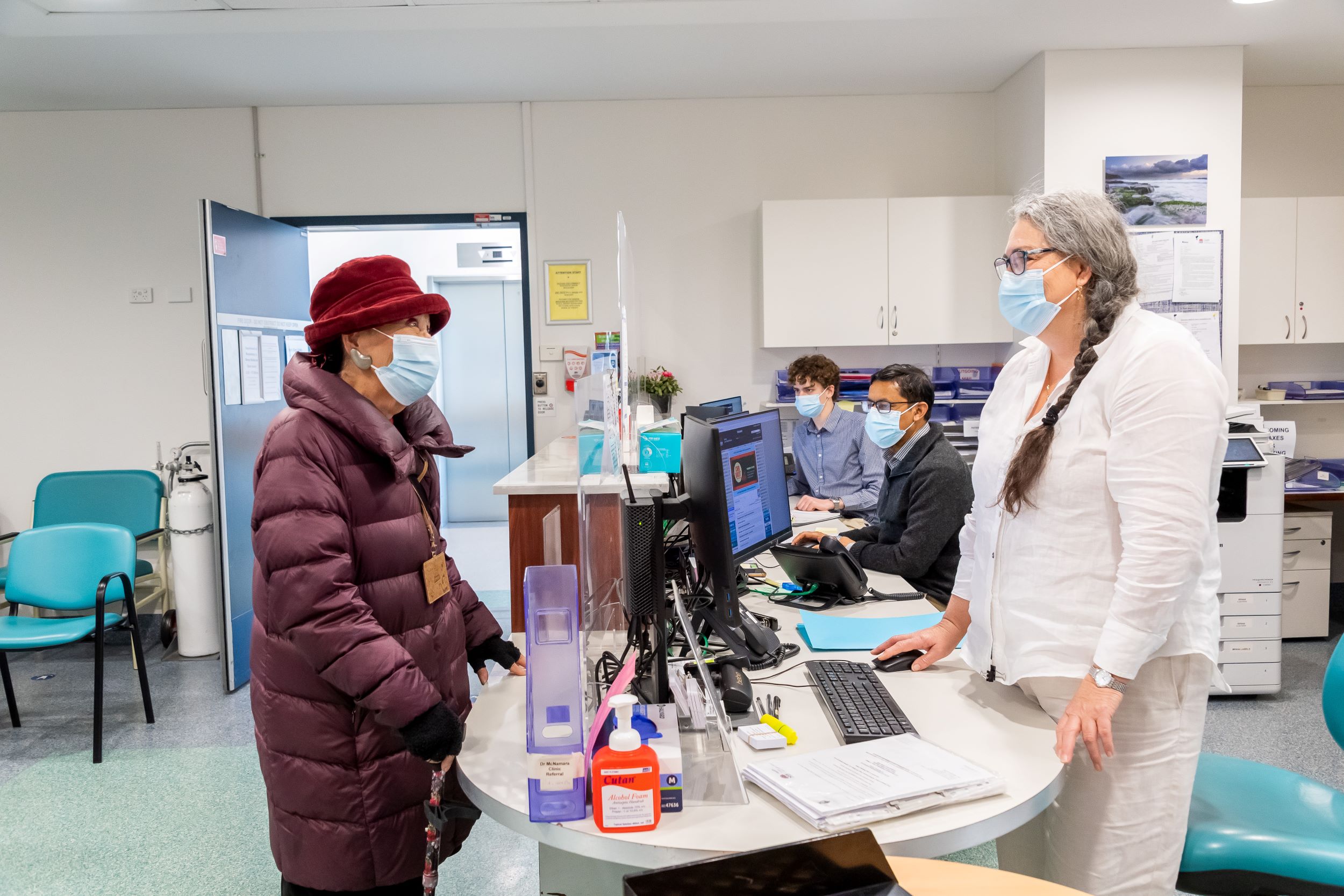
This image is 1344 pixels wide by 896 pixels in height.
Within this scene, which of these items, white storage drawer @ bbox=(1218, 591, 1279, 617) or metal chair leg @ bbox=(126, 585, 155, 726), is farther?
white storage drawer @ bbox=(1218, 591, 1279, 617)

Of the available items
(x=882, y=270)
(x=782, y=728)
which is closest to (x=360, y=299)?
(x=782, y=728)

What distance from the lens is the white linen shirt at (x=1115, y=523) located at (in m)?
1.29

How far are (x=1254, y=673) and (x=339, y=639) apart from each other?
12.1ft

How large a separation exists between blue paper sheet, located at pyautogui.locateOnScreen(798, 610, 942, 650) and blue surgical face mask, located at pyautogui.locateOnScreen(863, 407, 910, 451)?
0.80 metres

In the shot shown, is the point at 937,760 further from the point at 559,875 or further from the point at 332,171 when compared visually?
the point at 332,171

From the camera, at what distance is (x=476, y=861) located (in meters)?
2.52

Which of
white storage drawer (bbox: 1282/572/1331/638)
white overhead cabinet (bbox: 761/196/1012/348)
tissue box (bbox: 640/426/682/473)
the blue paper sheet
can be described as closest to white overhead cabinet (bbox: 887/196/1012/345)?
white overhead cabinet (bbox: 761/196/1012/348)

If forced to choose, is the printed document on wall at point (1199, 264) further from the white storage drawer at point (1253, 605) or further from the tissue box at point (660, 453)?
the tissue box at point (660, 453)

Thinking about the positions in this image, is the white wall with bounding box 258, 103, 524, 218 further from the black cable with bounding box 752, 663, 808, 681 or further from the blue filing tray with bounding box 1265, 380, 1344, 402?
the blue filing tray with bounding box 1265, 380, 1344, 402

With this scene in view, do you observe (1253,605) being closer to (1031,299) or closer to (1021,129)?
(1021,129)

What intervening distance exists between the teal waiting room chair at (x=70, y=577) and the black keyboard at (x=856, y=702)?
9.52ft

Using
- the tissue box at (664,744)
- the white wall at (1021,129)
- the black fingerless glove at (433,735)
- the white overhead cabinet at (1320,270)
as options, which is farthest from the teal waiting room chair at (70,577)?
the white overhead cabinet at (1320,270)

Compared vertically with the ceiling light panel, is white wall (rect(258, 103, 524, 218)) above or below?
below

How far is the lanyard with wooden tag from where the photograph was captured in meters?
1.61
